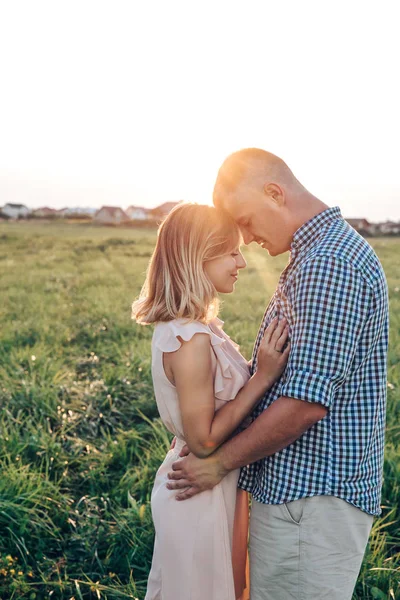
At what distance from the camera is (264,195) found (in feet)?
7.34

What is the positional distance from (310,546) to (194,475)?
50cm

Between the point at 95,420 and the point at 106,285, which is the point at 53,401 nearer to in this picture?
the point at 95,420

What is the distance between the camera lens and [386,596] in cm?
295

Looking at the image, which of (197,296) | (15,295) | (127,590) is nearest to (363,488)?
(197,296)

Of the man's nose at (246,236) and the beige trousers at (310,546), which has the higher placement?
the man's nose at (246,236)

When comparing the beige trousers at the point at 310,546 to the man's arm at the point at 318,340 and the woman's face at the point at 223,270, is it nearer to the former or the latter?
the man's arm at the point at 318,340

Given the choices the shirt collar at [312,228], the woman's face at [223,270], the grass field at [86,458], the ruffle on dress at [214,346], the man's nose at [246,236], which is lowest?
the grass field at [86,458]

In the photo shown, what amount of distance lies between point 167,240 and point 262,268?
1425 centimetres

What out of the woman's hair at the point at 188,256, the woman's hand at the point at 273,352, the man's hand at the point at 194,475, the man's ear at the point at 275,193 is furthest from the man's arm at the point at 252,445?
the man's ear at the point at 275,193

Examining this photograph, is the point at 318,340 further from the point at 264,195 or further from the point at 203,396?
the point at 264,195

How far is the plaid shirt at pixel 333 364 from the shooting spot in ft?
6.14

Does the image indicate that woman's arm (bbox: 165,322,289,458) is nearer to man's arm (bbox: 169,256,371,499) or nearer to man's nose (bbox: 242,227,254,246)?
man's arm (bbox: 169,256,371,499)

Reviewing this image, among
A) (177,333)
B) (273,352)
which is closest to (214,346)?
(177,333)

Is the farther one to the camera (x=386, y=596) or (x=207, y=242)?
(x=386, y=596)
